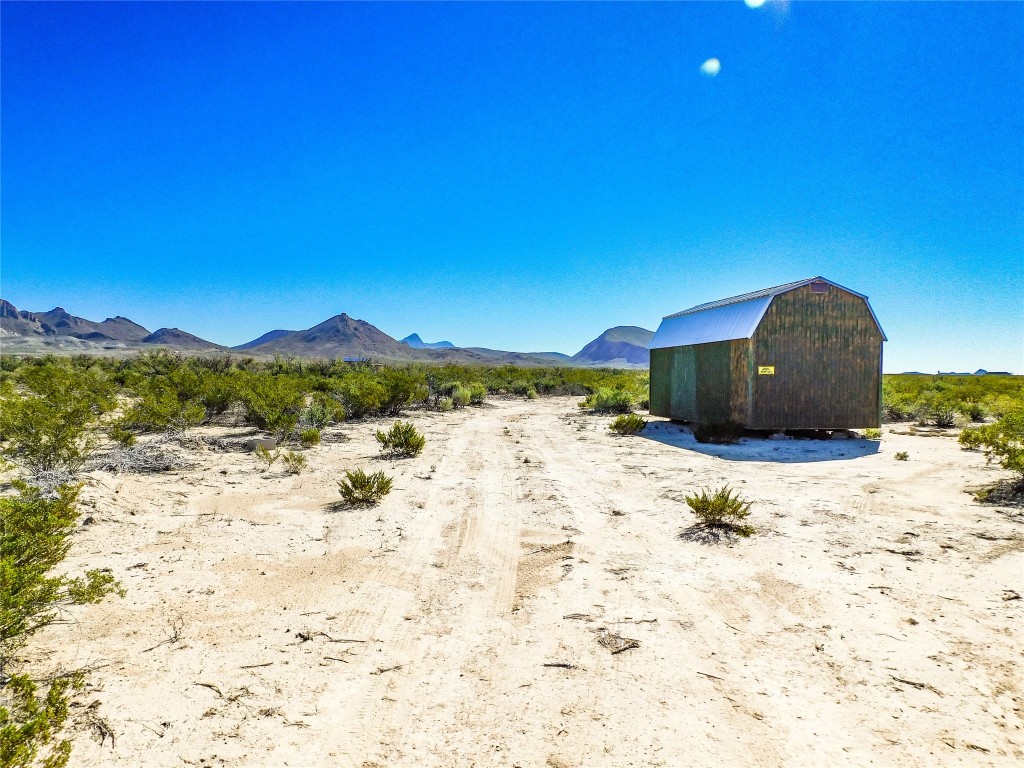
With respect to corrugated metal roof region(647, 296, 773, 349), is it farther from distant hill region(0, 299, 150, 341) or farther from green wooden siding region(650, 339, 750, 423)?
distant hill region(0, 299, 150, 341)

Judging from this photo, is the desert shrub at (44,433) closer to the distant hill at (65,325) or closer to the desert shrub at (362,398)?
the desert shrub at (362,398)

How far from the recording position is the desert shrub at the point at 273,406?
37.8 feet

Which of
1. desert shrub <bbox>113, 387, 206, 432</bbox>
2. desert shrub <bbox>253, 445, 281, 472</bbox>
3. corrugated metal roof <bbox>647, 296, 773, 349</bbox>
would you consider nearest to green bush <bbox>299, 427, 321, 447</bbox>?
desert shrub <bbox>253, 445, 281, 472</bbox>

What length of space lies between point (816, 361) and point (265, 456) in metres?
13.6

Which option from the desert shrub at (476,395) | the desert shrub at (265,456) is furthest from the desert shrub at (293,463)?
the desert shrub at (476,395)

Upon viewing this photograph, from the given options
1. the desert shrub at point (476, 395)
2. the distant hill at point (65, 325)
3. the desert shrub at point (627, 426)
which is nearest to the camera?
the desert shrub at point (627, 426)

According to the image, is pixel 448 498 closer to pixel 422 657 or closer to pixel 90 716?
pixel 422 657

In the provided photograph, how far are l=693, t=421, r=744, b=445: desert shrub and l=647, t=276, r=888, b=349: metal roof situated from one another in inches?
93.5

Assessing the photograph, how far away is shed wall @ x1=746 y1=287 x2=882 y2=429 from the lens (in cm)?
1366

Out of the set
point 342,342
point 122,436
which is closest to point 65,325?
point 342,342

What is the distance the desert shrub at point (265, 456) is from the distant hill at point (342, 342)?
398ft

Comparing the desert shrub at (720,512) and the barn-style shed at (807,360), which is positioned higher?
the barn-style shed at (807,360)

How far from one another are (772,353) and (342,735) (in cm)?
1369

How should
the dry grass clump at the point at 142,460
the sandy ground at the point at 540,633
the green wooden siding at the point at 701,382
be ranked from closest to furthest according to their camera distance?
the sandy ground at the point at 540,633 < the dry grass clump at the point at 142,460 < the green wooden siding at the point at 701,382
